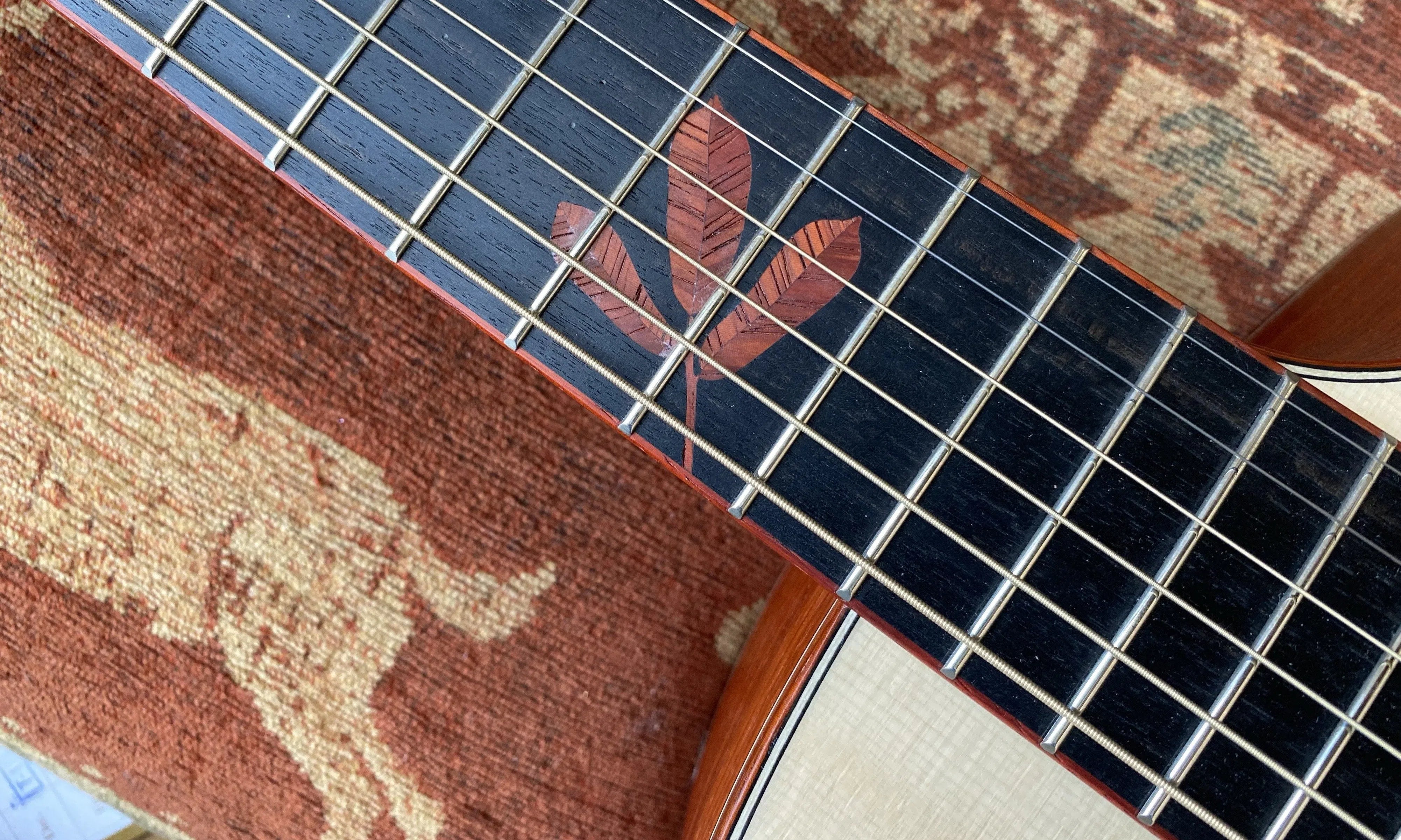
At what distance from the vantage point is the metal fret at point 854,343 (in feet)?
1.61

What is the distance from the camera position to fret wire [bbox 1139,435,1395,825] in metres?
0.49

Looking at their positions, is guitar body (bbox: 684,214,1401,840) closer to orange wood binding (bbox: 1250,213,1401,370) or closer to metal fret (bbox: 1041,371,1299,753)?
orange wood binding (bbox: 1250,213,1401,370)

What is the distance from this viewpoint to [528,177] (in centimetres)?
49

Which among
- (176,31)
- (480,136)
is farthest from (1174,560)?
(176,31)

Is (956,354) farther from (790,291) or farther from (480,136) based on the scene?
(480,136)

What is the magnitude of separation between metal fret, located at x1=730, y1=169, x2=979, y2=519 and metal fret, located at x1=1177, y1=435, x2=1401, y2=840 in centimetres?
A: 27

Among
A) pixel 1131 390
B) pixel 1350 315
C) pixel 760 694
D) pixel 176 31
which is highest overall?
pixel 1350 315

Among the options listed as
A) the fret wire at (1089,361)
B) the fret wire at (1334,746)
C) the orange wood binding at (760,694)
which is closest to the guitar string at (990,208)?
the fret wire at (1089,361)

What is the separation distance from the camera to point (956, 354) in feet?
1.62

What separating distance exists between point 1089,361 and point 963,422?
78mm

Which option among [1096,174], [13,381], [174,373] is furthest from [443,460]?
[1096,174]

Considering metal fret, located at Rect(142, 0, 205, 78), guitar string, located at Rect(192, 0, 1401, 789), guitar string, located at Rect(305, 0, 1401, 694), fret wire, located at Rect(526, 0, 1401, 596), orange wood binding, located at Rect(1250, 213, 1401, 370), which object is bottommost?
metal fret, located at Rect(142, 0, 205, 78)

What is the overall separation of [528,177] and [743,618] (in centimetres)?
45

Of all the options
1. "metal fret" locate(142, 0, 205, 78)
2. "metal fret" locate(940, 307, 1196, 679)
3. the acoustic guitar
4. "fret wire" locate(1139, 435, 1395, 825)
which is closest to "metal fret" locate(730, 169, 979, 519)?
the acoustic guitar
